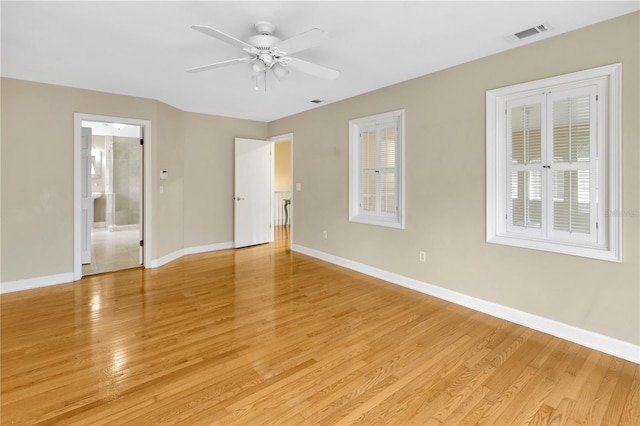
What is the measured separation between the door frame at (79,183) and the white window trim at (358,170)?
116 inches

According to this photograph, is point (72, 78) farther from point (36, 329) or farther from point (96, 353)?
point (96, 353)

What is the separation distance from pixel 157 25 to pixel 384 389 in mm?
3121

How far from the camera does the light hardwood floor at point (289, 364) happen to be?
1788mm

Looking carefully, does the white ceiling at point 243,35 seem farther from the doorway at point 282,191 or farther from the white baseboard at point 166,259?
the doorway at point 282,191

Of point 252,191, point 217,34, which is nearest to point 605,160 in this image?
point 217,34

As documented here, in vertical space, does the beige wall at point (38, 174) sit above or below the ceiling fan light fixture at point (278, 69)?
below

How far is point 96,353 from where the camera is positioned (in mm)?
2389

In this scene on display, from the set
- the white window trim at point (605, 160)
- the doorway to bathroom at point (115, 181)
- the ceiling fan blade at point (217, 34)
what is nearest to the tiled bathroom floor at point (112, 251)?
the doorway to bathroom at point (115, 181)

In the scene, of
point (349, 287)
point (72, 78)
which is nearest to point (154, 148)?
point (72, 78)

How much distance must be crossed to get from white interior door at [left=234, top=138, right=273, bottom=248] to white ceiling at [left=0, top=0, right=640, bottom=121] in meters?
2.11

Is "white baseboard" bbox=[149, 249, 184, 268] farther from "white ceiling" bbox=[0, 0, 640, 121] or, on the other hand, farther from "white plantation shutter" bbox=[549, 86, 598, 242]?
"white plantation shutter" bbox=[549, 86, 598, 242]

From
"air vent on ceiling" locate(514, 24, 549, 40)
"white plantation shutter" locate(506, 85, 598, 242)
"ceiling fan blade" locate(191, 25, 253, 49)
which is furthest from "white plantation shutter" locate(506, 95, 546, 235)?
"ceiling fan blade" locate(191, 25, 253, 49)

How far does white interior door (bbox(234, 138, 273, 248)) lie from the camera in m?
6.04

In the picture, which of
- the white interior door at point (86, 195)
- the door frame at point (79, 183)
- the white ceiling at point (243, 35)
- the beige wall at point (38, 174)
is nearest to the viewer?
the white ceiling at point (243, 35)
